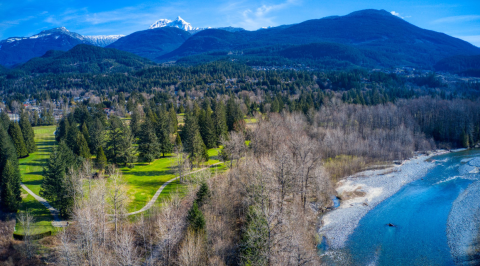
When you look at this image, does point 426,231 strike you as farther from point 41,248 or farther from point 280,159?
point 41,248

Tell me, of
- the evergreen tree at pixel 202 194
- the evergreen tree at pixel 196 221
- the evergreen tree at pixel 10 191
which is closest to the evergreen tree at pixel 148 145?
the evergreen tree at pixel 10 191

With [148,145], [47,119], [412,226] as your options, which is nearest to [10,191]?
[148,145]

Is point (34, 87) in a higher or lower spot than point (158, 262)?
higher

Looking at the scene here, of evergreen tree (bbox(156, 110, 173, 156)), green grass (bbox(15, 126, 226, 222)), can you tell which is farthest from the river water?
evergreen tree (bbox(156, 110, 173, 156))

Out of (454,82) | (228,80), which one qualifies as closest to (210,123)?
(228,80)

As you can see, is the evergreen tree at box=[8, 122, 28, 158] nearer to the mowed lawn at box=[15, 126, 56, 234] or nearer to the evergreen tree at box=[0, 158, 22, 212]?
the mowed lawn at box=[15, 126, 56, 234]

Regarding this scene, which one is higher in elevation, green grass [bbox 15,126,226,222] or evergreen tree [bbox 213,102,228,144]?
evergreen tree [bbox 213,102,228,144]
